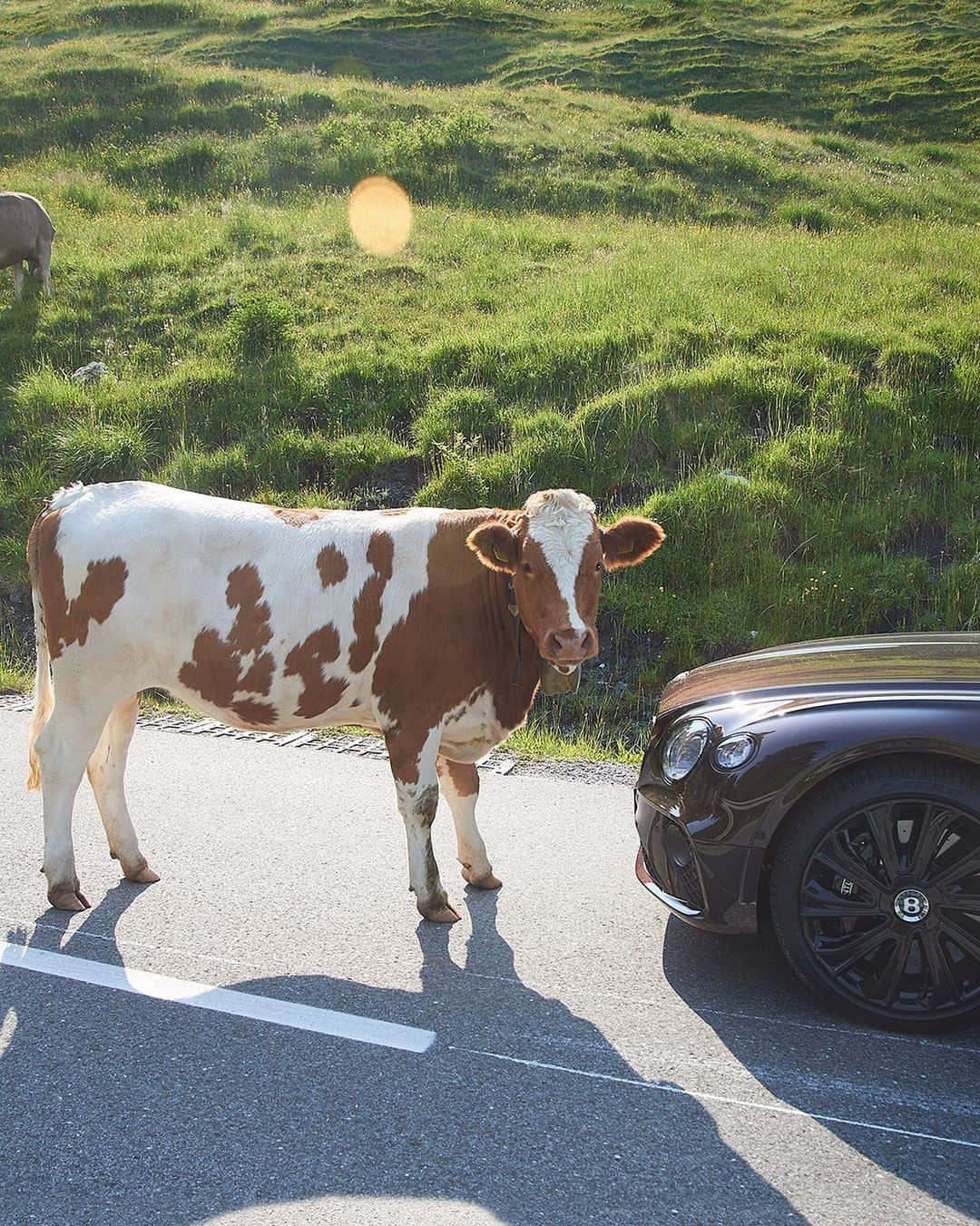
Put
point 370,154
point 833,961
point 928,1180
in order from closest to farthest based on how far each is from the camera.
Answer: point 928,1180
point 833,961
point 370,154

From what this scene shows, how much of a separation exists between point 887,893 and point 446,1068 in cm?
164

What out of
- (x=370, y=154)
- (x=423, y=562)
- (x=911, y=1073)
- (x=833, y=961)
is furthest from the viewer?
(x=370, y=154)

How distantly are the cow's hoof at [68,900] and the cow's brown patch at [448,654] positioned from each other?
1.60 meters

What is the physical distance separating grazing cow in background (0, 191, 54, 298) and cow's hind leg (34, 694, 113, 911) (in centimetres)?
1530

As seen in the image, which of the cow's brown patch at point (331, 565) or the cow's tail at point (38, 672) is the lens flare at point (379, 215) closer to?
the cow's tail at point (38, 672)

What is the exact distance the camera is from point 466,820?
5539mm

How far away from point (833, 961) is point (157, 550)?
339 centimetres

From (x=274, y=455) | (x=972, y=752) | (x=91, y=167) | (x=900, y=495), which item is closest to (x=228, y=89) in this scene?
(x=91, y=167)

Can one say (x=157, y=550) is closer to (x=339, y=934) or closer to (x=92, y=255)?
(x=339, y=934)

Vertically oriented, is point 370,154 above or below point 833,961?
above

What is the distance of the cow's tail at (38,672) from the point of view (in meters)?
5.51

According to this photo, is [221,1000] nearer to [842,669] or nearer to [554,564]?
[554,564]

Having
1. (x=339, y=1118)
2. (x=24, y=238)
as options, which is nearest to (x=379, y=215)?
(x=24, y=238)

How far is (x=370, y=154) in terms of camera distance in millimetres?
23766
